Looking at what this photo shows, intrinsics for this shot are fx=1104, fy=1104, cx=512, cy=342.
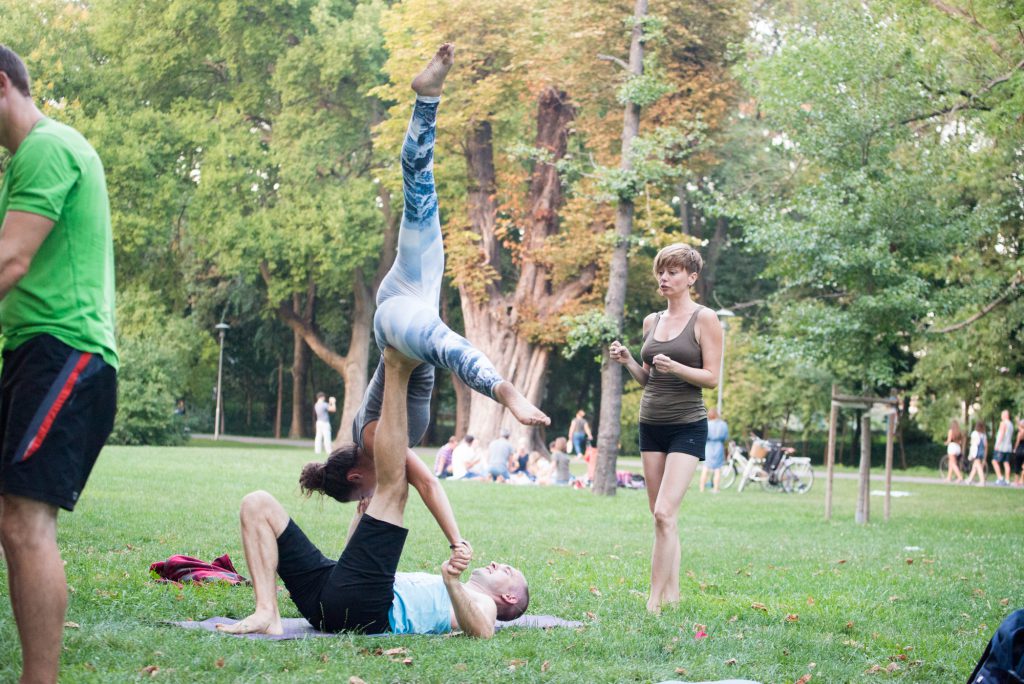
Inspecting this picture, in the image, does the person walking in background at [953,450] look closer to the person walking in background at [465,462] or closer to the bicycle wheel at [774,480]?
the bicycle wheel at [774,480]

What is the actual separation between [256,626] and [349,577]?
0.52 metres

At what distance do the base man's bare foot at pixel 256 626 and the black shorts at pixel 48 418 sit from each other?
178cm

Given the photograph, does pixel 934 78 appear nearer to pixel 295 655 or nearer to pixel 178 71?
pixel 295 655

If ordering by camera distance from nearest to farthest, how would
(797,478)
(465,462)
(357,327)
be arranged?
(465,462)
(797,478)
(357,327)

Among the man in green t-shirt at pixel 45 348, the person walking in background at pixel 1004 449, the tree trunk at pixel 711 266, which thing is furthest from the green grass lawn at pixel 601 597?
the tree trunk at pixel 711 266

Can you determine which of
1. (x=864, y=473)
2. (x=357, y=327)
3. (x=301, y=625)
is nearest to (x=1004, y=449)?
(x=864, y=473)

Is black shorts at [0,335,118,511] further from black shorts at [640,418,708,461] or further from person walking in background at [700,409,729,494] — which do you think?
person walking in background at [700,409,729,494]

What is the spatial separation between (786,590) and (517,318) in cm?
2158

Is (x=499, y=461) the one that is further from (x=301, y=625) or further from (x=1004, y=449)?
(x=301, y=625)

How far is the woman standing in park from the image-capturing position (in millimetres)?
7000

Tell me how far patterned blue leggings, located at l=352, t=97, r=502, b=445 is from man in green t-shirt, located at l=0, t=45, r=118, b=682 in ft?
5.66

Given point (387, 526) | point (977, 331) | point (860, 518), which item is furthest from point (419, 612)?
point (977, 331)

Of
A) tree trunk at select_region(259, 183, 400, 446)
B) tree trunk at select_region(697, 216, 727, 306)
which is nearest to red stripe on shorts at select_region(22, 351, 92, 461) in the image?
tree trunk at select_region(259, 183, 400, 446)

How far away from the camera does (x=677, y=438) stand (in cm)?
710
